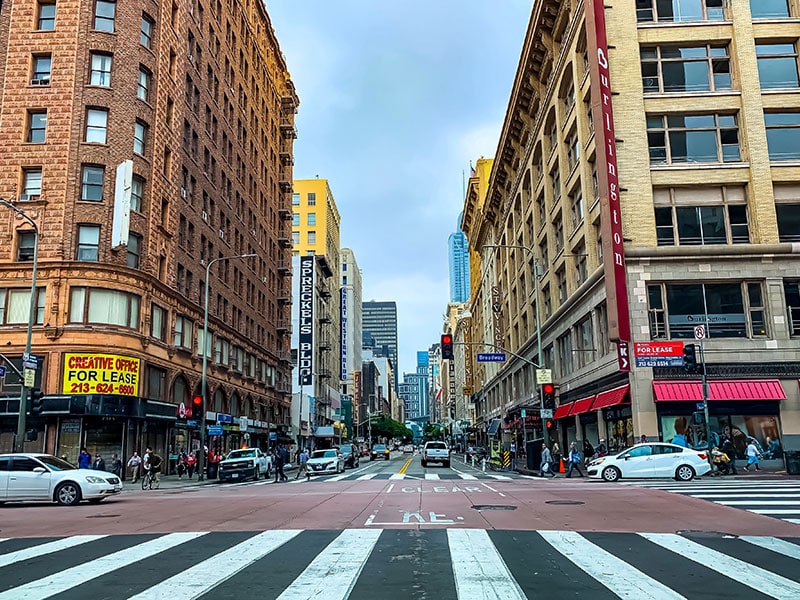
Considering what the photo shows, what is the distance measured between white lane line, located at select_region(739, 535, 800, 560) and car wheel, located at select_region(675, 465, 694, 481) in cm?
1481

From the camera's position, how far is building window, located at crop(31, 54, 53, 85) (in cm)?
3756

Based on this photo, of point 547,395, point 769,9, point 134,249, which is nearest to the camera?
point 547,395

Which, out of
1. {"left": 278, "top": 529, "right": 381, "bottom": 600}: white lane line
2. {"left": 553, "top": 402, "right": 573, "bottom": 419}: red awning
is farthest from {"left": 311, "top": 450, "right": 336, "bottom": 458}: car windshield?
{"left": 278, "top": 529, "right": 381, "bottom": 600}: white lane line

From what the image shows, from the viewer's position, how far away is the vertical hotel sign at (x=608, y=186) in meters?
32.2

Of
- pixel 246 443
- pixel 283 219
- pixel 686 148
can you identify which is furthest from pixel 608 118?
pixel 283 219

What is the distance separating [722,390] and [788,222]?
349 inches

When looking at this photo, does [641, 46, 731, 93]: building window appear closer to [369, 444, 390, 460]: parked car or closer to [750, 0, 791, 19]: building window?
[750, 0, 791, 19]: building window

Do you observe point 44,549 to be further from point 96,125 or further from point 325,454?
point 325,454

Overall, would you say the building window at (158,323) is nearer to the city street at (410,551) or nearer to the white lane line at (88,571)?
the city street at (410,551)

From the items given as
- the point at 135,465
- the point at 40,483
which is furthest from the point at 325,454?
the point at 40,483

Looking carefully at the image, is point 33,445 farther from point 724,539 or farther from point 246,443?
point 724,539

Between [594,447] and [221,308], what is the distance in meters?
29.1

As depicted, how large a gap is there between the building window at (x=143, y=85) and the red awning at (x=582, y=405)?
29281mm

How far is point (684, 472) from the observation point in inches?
1015
